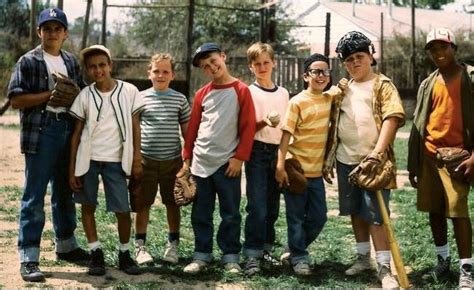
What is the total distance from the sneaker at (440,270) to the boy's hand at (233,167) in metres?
1.57

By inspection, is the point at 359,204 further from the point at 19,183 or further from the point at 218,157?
the point at 19,183

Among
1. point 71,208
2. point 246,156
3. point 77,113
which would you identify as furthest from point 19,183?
point 246,156

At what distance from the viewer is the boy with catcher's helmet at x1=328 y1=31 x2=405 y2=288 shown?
16.2 ft

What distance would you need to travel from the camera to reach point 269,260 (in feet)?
18.2

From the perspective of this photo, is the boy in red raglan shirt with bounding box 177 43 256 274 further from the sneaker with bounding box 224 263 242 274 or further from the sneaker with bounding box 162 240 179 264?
the sneaker with bounding box 162 240 179 264

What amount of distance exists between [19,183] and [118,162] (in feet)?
15.0

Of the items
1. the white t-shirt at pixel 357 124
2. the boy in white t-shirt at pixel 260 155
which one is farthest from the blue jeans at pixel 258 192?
the white t-shirt at pixel 357 124

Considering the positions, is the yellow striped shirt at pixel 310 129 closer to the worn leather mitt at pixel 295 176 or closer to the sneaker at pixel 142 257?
the worn leather mitt at pixel 295 176

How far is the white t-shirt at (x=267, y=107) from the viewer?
17.5 ft

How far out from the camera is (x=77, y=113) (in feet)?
17.0

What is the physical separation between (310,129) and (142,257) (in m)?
1.64

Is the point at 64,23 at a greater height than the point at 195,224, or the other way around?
the point at 64,23

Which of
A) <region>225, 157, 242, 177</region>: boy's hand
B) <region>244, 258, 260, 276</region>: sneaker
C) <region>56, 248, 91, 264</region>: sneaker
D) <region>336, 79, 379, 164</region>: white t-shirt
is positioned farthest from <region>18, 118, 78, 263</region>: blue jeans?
<region>336, 79, 379, 164</region>: white t-shirt

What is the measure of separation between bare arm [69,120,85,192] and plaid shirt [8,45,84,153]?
25 centimetres
